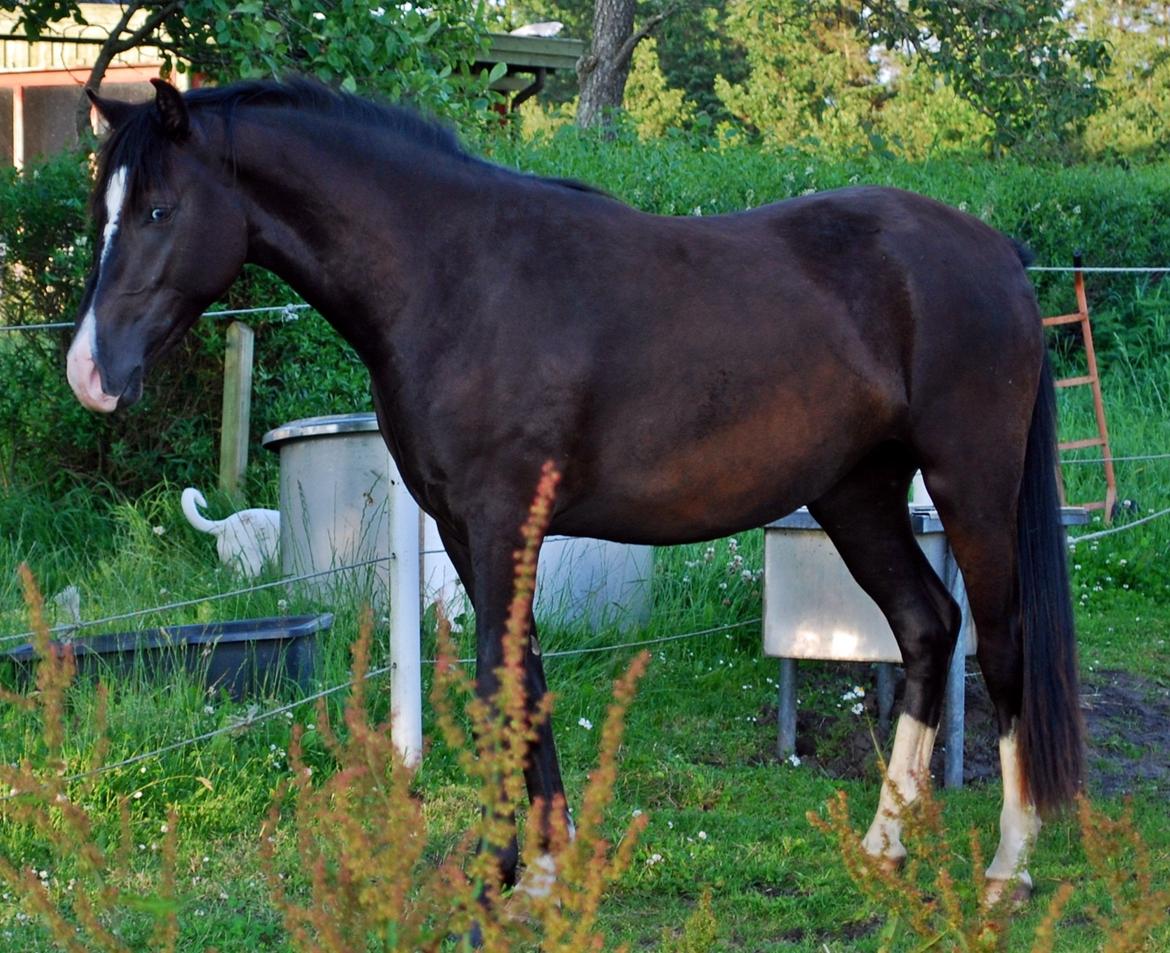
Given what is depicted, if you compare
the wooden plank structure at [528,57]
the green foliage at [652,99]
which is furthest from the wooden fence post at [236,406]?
the green foliage at [652,99]

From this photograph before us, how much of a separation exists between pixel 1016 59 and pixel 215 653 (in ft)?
34.6

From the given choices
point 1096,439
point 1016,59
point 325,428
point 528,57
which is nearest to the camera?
point 325,428

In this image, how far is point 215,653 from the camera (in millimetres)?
4496

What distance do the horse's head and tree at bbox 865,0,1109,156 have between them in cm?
1064

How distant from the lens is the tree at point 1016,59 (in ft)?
41.2

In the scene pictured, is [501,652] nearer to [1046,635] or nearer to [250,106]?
[250,106]

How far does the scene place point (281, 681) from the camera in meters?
4.55

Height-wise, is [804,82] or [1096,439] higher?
[804,82]

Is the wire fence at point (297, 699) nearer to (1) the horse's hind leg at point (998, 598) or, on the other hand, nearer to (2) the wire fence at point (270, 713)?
(2) the wire fence at point (270, 713)

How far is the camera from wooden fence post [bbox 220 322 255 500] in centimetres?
659

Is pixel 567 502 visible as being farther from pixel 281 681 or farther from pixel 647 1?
pixel 647 1

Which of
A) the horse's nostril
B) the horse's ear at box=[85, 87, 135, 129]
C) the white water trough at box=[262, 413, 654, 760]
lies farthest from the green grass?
the horse's ear at box=[85, 87, 135, 129]

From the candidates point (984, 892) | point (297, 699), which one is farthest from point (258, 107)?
point (984, 892)

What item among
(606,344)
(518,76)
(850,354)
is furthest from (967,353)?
(518,76)
